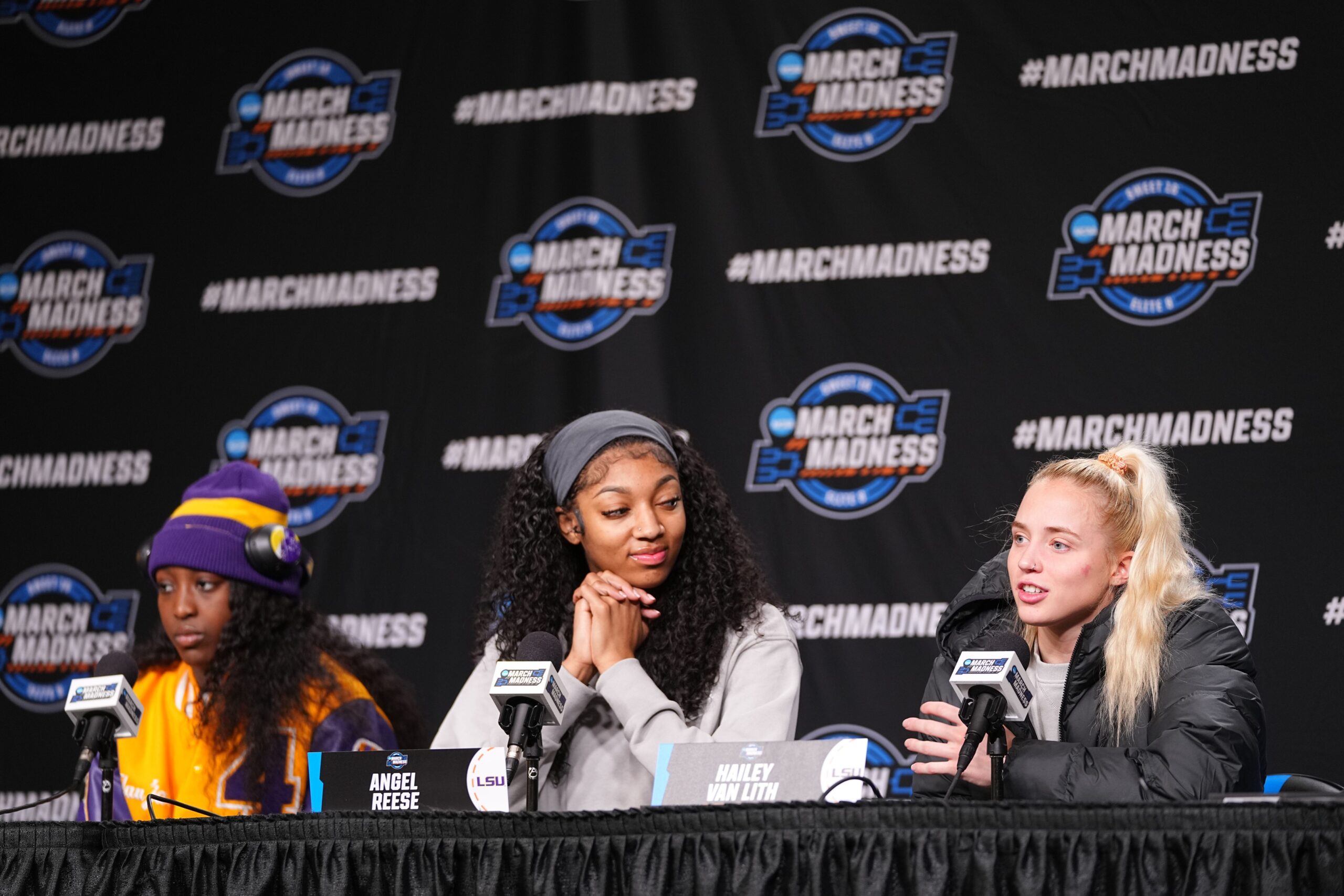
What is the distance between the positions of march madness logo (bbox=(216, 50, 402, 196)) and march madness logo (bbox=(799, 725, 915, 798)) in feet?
7.34

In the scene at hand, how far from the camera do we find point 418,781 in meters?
2.05

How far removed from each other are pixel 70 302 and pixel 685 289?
2.02m

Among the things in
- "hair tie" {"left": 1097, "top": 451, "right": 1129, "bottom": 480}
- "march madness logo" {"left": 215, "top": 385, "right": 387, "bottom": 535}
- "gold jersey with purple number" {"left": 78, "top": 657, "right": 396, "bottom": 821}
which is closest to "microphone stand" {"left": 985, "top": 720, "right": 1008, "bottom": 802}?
"hair tie" {"left": 1097, "top": 451, "right": 1129, "bottom": 480}

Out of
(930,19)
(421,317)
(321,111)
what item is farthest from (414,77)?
(930,19)

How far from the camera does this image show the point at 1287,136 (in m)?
3.64

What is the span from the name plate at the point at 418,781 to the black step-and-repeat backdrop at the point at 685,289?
6.14 ft

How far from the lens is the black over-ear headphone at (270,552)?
3.22 meters

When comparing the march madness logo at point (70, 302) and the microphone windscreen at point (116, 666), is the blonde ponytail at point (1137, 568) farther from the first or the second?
the march madness logo at point (70, 302)

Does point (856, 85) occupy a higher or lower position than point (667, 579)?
higher

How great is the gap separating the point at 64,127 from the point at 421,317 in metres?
1.43

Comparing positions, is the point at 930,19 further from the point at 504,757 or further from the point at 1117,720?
the point at 504,757

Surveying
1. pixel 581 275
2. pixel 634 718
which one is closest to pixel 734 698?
pixel 634 718

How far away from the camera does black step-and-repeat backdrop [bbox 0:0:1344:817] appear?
3623 mm

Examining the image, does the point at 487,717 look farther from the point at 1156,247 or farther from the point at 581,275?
the point at 1156,247
